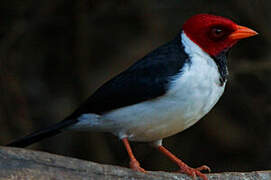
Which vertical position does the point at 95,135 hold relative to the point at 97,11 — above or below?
below

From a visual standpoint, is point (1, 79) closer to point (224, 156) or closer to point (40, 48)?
point (40, 48)

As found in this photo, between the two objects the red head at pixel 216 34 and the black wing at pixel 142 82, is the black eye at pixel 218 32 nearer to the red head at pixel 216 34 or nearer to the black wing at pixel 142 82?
the red head at pixel 216 34

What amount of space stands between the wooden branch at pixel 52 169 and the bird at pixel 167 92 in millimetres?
236

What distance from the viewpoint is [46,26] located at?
6762 millimetres

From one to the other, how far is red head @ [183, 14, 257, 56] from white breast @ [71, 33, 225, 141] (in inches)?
2.8

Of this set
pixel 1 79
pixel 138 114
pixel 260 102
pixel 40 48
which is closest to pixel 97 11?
pixel 40 48

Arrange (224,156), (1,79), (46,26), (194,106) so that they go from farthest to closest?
(224,156) → (46,26) → (1,79) → (194,106)

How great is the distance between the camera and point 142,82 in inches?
177

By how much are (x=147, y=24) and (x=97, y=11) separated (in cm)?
60

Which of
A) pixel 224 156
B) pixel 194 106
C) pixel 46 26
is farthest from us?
pixel 224 156

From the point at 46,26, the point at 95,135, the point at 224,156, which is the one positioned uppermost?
the point at 46,26

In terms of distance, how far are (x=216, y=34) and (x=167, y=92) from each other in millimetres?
637

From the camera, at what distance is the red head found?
4.56m

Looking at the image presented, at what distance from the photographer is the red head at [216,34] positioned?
456 cm
